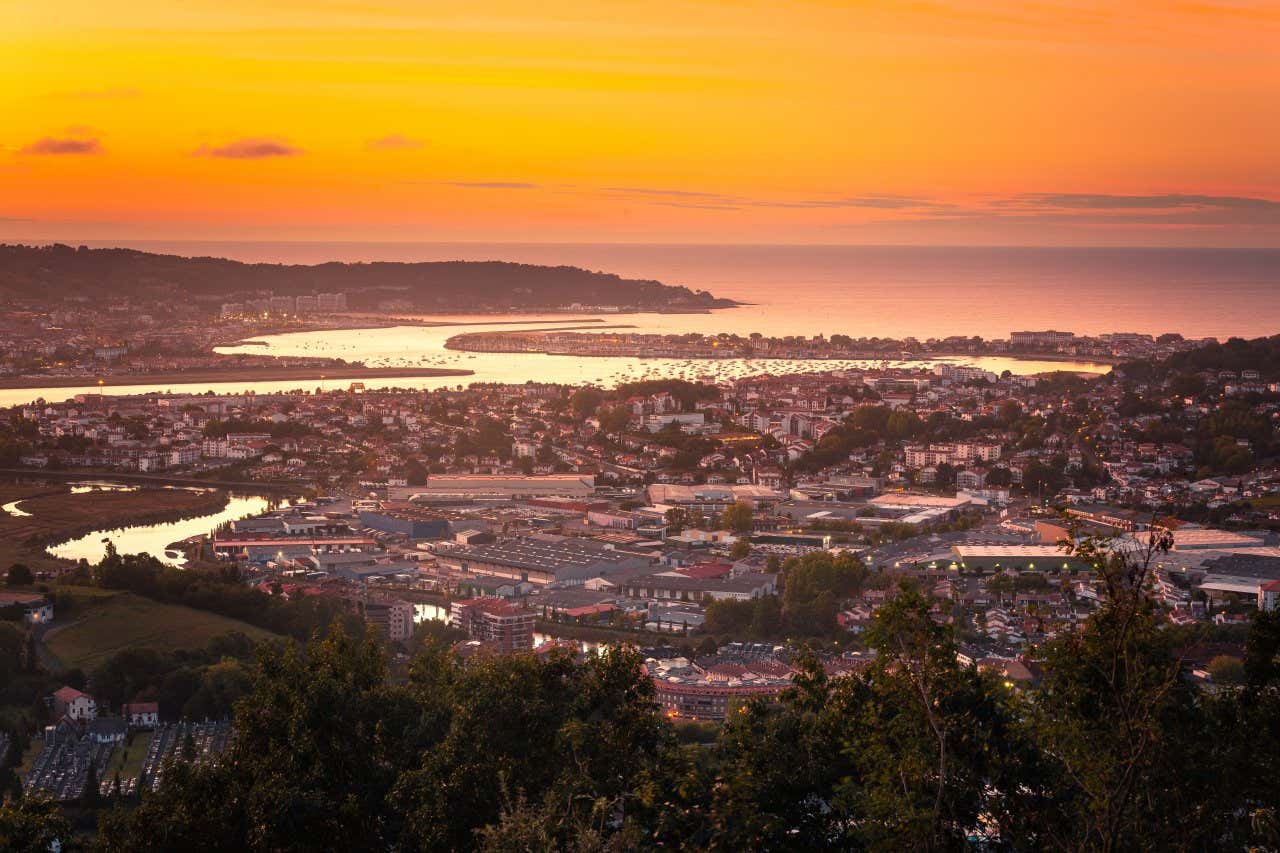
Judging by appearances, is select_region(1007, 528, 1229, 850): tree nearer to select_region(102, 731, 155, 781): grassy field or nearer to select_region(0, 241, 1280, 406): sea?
select_region(102, 731, 155, 781): grassy field

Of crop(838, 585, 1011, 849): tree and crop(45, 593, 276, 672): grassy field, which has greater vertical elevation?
crop(838, 585, 1011, 849): tree

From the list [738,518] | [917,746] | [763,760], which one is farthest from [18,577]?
[917,746]

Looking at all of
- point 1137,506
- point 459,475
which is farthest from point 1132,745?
point 459,475

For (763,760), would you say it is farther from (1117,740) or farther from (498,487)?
(498,487)

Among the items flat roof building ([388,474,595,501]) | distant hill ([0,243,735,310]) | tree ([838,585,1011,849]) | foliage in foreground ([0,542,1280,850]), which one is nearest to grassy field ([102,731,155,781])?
foliage in foreground ([0,542,1280,850])

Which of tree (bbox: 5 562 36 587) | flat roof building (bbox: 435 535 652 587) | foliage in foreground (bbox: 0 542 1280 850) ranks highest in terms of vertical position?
foliage in foreground (bbox: 0 542 1280 850)

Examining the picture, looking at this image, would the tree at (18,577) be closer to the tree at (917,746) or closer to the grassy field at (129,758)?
the grassy field at (129,758)

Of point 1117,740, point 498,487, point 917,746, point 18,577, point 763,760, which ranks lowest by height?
point 18,577
